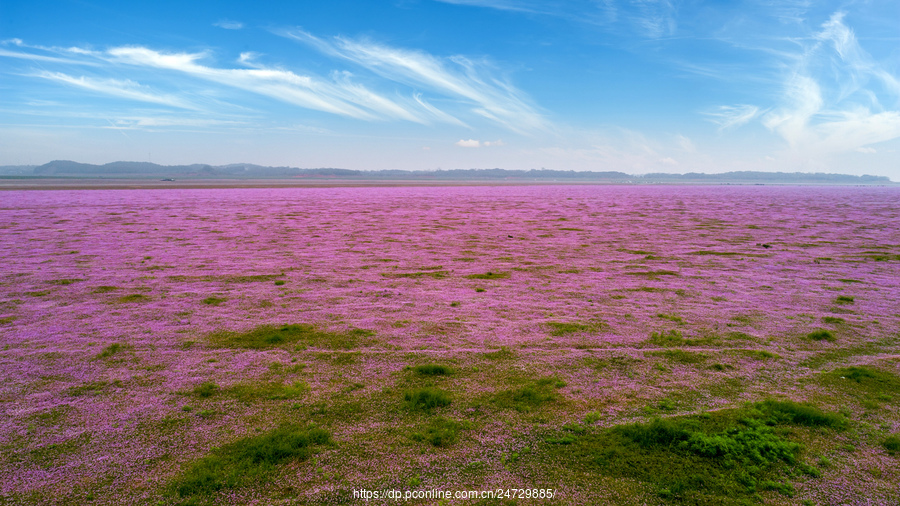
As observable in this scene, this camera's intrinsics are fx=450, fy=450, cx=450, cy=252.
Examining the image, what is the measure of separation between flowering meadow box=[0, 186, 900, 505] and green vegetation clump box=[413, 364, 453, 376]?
0.03m

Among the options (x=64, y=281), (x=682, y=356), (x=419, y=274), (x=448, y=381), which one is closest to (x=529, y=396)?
(x=448, y=381)

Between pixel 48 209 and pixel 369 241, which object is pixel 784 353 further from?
pixel 48 209

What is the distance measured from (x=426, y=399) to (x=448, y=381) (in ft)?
2.33

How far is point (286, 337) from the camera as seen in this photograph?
9.09 meters

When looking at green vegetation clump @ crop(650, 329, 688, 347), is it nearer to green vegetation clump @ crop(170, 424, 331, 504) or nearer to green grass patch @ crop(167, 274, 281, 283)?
green vegetation clump @ crop(170, 424, 331, 504)

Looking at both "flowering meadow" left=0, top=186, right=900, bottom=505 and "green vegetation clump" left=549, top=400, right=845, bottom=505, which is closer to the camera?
"green vegetation clump" left=549, top=400, right=845, bottom=505

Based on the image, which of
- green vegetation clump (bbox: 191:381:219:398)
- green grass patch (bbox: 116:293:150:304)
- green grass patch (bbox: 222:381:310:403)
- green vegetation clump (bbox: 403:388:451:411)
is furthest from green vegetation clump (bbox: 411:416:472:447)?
green grass patch (bbox: 116:293:150:304)

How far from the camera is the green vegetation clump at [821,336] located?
896 centimetres

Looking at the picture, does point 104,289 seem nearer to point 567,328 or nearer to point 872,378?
point 567,328

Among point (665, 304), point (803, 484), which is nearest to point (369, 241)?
point (665, 304)

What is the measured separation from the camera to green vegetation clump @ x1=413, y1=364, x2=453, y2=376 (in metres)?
7.51

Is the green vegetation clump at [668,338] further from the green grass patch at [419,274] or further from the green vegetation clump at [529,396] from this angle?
the green grass patch at [419,274]

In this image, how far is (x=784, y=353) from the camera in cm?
830

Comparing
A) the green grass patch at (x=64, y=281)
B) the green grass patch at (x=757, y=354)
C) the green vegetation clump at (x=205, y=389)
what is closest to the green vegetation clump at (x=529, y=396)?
the green grass patch at (x=757, y=354)
